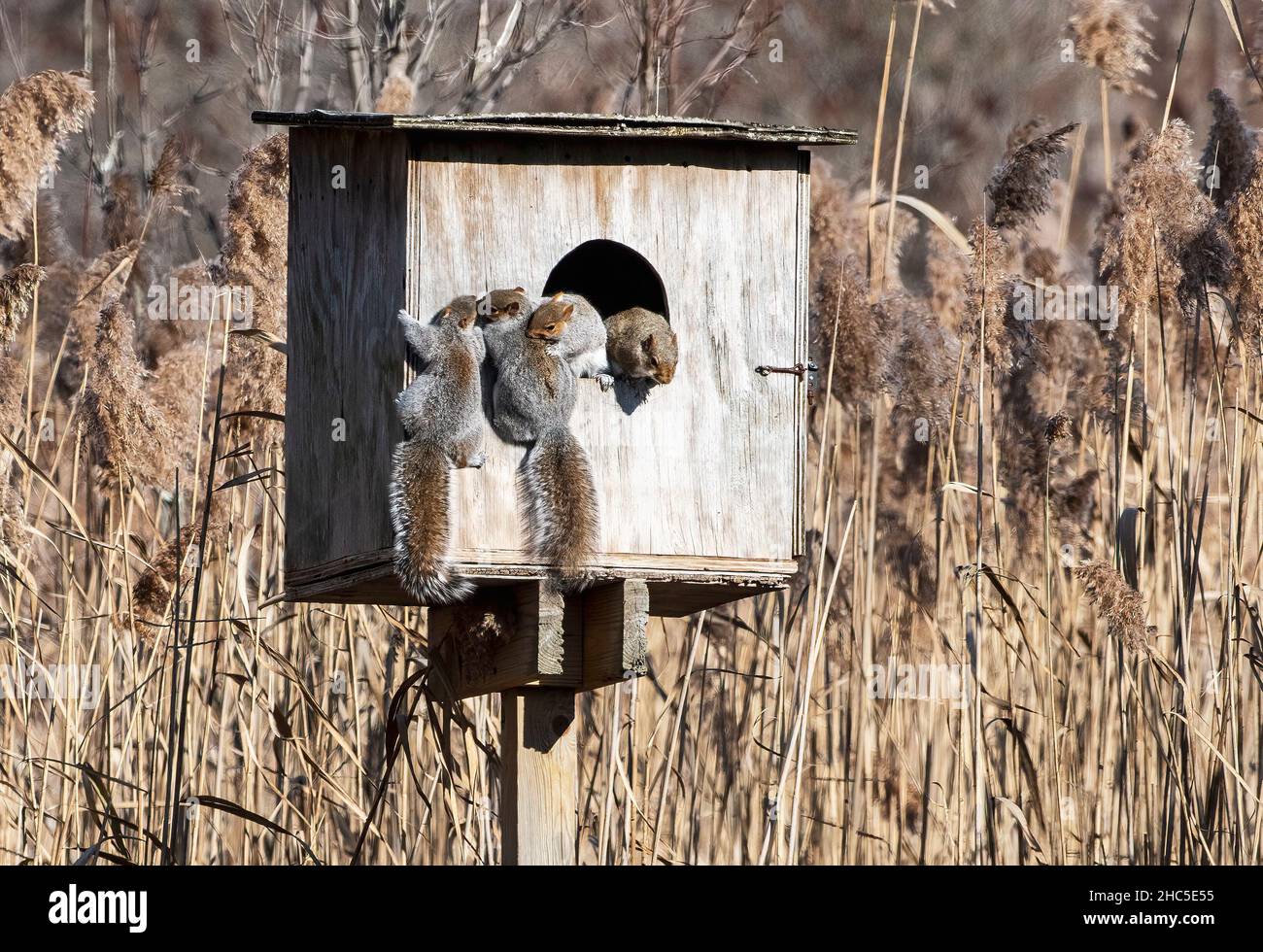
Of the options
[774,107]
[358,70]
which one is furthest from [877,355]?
[774,107]

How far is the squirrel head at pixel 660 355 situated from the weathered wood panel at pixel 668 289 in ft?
0.26

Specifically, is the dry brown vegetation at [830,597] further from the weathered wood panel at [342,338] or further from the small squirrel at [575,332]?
the small squirrel at [575,332]

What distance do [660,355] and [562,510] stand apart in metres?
0.44

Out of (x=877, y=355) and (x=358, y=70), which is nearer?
(x=877, y=355)

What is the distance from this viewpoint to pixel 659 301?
4.52 metres

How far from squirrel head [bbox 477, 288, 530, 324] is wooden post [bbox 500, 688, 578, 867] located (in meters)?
0.85

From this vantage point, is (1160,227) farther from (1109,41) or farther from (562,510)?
(562,510)

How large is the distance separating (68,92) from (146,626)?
1.48 m

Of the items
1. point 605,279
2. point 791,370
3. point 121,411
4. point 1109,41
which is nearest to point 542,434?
point 791,370

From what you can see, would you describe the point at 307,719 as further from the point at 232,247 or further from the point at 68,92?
the point at 68,92

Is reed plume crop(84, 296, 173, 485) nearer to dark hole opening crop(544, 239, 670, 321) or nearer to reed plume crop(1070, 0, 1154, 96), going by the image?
dark hole opening crop(544, 239, 670, 321)

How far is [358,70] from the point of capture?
12078 millimetres
